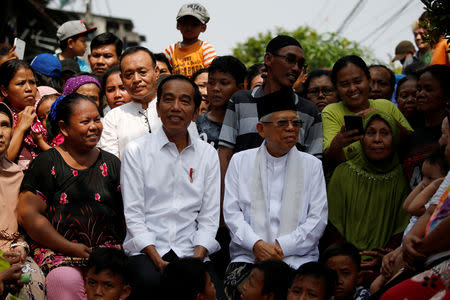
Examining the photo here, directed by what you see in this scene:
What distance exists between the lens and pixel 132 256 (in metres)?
4.62

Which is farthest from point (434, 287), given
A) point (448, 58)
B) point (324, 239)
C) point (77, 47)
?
point (77, 47)

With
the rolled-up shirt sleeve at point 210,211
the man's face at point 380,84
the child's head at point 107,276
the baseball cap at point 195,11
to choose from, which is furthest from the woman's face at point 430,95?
the child's head at point 107,276

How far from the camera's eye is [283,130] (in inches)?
199

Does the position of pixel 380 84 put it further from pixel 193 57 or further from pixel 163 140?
pixel 163 140

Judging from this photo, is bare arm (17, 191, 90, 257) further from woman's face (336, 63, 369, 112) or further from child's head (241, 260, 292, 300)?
woman's face (336, 63, 369, 112)

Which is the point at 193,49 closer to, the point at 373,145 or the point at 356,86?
the point at 356,86

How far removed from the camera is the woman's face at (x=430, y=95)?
5672 mm

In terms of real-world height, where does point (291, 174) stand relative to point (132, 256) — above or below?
above

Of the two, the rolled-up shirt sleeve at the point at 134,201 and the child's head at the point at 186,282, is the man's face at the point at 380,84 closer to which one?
the rolled-up shirt sleeve at the point at 134,201

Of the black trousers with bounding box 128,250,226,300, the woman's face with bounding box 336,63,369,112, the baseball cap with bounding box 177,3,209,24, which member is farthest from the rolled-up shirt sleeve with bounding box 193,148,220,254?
the baseball cap with bounding box 177,3,209,24

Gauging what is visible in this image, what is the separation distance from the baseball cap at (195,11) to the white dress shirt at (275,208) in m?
2.89

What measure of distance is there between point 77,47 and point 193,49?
2.03 meters

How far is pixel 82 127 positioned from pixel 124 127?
2.65 feet

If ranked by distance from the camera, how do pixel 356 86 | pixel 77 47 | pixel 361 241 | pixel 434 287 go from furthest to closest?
pixel 77 47
pixel 356 86
pixel 361 241
pixel 434 287
